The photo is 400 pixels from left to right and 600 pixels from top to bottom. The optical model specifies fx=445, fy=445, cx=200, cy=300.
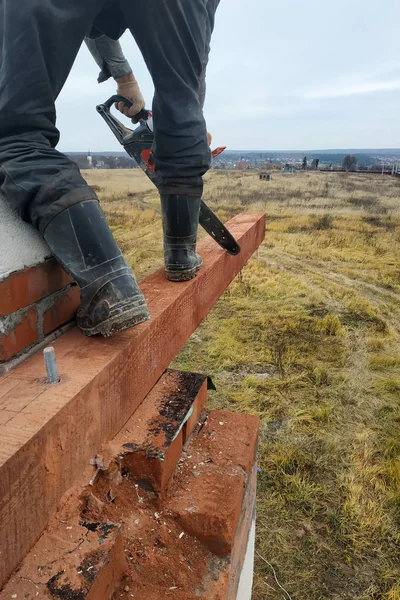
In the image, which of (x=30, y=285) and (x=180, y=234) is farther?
(x=180, y=234)

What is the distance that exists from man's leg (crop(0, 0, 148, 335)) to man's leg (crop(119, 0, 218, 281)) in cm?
23

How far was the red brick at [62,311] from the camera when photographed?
3.86ft

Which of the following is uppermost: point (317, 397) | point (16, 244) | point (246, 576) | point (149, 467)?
point (16, 244)

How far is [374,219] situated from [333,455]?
12.1 m

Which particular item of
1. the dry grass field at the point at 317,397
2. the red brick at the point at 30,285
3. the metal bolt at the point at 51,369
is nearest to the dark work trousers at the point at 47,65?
the red brick at the point at 30,285

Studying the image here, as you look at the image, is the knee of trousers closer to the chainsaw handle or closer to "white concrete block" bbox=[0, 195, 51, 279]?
"white concrete block" bbox=[0, 195, 51, 279]

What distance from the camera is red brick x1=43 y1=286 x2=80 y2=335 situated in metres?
1.18

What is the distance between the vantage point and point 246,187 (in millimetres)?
24781

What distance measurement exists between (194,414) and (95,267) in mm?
603

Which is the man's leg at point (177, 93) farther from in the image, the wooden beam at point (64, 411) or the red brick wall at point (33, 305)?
the red brick wall at point (33, 305)

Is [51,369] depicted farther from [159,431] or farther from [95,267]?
[159,431]

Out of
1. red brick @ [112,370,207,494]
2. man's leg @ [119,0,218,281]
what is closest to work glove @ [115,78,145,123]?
man's leg @ [119,0,218,281]

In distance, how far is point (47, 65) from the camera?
3.86 feet

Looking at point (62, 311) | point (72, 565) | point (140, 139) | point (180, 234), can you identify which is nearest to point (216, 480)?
point (72, 565)
